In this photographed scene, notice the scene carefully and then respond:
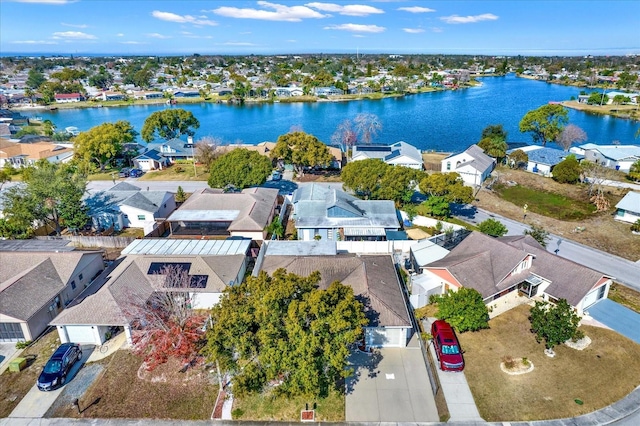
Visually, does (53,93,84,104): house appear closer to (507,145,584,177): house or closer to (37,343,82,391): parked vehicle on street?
(37,343,82,391): parked vehicle on street

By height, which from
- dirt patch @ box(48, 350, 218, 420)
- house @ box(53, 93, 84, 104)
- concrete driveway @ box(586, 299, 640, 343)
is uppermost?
house @ box(53, 93, 84, 104)

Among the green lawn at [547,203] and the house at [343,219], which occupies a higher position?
the house at [343,219]

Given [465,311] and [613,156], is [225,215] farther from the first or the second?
[613,156]

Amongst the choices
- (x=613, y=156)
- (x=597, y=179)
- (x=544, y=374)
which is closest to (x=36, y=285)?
(x=544, y=374)

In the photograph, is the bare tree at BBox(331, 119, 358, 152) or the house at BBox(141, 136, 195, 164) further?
the bare tree at BBox(331, 119, 358, 152)

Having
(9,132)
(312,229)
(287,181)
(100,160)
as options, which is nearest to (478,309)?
(312,229)

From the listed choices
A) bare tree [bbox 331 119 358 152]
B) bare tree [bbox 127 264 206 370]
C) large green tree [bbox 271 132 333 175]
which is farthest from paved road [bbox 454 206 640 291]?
bare tree [bbox 331 119 358 152]

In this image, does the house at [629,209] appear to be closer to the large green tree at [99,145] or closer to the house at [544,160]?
the house at [544,160]

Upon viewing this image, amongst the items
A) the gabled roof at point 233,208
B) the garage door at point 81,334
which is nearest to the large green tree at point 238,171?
the gabled roof at point 233,208
